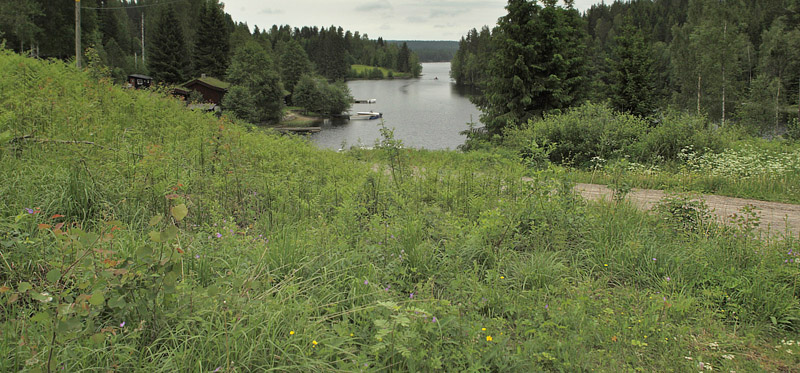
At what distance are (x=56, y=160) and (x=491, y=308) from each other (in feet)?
14.5

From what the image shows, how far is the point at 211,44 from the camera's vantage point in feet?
199

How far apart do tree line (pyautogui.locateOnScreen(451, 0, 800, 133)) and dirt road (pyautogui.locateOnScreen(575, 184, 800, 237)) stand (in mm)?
13449

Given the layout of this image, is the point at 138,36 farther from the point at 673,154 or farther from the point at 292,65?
the point at 673,154

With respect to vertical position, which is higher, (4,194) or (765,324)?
(4,194)

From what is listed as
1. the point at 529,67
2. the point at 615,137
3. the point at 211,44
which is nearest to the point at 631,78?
the point at 529,67

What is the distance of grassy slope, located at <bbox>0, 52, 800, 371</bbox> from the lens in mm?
2494

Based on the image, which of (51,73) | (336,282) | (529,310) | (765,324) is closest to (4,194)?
(336,282)

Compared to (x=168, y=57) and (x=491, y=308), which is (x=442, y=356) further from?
(x=168, y=57)

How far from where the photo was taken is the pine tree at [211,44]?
196 ft

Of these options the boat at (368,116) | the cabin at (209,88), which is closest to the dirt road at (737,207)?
the cabin at (209,88)

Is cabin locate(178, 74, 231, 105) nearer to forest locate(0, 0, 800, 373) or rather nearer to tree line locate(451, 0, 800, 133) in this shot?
tree line locate(451, 0, 800, 133)

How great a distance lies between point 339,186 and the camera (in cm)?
598

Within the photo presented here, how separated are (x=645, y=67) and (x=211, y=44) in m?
50.5

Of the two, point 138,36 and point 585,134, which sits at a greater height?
point 138,36
